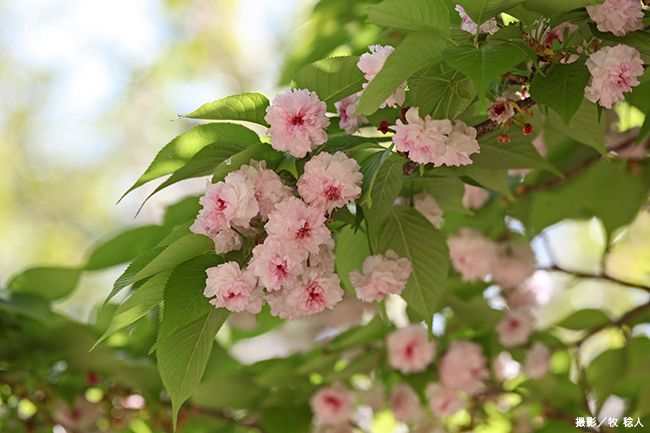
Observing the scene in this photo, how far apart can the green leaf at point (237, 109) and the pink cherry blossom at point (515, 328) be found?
62 centimetres

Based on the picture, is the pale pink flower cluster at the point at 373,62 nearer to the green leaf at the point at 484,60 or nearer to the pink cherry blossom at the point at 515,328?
the green leaf at the point at 484,60

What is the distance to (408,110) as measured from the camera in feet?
2.06

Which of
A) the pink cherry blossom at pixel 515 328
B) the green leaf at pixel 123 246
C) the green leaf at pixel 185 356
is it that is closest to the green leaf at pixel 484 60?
the green leaf at pixel 185 356

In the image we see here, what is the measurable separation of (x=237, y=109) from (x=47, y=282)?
0.56m

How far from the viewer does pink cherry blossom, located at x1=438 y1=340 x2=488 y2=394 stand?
3.84 feet

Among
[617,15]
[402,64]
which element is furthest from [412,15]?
[617,15]

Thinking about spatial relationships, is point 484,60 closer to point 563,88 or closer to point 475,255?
point 563,88

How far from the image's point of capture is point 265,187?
628mm

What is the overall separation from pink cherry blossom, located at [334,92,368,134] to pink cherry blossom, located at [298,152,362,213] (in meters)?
0.07

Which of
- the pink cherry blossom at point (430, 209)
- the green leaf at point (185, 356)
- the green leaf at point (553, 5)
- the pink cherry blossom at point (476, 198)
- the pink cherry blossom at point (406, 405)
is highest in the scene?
the green leaf at point (553, 5)

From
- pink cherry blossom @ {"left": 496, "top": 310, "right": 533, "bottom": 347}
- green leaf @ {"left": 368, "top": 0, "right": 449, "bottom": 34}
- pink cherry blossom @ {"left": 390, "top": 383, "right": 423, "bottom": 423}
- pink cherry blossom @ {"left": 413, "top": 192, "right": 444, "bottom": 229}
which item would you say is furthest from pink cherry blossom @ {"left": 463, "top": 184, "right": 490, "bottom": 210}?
green leaf @ {"left": 368, "top": 0, "right": 449, "bottom": 34}

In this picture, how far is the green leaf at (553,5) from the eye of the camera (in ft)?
1.87

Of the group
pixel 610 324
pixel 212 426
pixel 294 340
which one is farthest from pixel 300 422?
pixel 294 340

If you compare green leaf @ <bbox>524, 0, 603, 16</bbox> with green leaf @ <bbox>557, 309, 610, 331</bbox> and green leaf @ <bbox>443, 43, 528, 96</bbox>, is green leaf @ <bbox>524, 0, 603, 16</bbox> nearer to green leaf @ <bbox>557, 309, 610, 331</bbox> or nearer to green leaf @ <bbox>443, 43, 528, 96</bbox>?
green leaf @ <bbox>443, 43, 528, 96</bbox>
